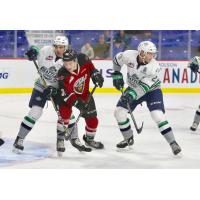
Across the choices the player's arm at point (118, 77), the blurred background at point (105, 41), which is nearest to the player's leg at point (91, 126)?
the player's arm at point (118, 77)

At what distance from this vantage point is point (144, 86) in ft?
13.7

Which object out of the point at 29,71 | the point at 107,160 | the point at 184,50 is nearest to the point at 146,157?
the point at 107,160

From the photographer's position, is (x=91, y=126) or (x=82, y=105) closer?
(x=82, y=105)

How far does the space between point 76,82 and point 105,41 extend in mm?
3820

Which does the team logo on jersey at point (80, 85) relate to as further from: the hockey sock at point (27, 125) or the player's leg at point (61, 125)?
the hockey sock at point (27, 125)

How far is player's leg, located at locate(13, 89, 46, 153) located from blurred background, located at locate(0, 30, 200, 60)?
9.78ft

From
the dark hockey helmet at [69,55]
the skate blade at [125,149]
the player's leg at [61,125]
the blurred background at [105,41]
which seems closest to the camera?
the dark hockey helmet at [69,55]

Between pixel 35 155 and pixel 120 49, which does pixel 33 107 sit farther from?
pixel 120 49

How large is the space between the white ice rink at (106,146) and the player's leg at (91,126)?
0.34 feet

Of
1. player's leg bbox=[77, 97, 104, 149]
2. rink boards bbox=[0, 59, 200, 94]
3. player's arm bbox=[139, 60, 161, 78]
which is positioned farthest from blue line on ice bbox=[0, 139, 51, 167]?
rink boards bbox=[0, 59, 200, 94]

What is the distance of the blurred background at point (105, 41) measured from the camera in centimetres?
759

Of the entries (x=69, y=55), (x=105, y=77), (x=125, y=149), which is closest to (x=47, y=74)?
(x=69, y=55)

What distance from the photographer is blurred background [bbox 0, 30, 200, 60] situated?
759cm

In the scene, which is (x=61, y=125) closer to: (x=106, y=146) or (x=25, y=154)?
(x=25, y=154)
